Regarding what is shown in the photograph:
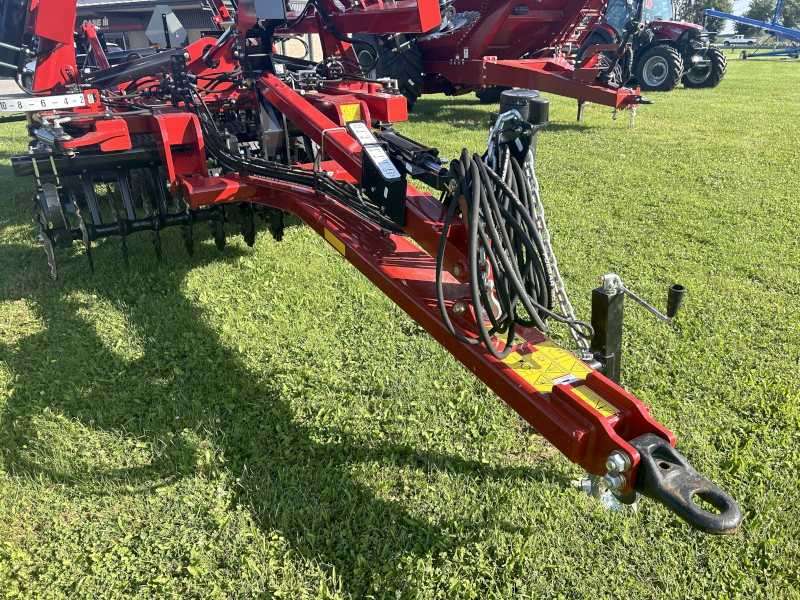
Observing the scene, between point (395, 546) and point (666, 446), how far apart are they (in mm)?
1091

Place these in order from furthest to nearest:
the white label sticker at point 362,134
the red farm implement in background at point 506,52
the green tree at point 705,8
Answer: the green tree at point 705,8, the red farm implement in background at point 506,52, the white label sticker at point 362,134

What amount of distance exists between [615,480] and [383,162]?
5.00 feet

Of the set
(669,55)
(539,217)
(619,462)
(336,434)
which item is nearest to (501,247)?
(539,217)

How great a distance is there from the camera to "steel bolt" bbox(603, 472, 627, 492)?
4.98 ft

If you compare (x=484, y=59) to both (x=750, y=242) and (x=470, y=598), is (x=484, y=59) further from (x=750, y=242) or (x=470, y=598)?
(x=470, y=598)

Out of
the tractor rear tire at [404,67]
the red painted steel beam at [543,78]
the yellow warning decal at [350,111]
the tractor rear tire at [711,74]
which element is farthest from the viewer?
the tractor rear tire at [711,74]

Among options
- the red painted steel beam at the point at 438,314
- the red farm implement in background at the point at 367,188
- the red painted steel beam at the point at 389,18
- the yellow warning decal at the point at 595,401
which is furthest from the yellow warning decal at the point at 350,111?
the yellow warning decal at the point at 595,401

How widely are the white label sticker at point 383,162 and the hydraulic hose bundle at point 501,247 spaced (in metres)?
0.44

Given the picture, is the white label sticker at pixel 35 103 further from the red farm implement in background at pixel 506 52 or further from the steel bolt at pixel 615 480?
the red farm implement in background at pixel 506 52

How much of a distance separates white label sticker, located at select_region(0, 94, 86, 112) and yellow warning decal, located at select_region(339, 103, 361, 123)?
151 cm

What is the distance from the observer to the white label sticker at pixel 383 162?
234cm

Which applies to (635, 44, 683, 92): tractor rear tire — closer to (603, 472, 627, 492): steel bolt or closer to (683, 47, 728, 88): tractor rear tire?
(683, 47, 728, 88): tractor rear tire

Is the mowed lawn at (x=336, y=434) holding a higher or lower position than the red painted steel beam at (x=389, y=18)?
lower

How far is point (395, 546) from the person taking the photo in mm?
2166
